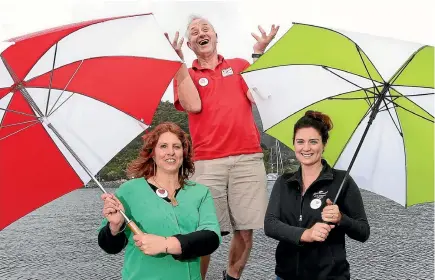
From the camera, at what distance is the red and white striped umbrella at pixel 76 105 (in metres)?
3.01

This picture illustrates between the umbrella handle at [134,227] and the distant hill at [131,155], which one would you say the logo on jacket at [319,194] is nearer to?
the umbrella handle at [134,227]

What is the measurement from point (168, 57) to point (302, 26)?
0.78 meters

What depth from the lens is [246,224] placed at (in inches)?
161

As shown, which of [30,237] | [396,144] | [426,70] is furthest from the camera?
[30,237]

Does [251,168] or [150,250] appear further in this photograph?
[251,168]

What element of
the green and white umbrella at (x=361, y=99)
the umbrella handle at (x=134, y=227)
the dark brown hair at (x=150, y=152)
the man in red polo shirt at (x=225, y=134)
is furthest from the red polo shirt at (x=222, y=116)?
the umbrella handle at (x=134, y=227)

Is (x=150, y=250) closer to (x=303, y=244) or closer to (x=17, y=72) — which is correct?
(x=303, y=244)

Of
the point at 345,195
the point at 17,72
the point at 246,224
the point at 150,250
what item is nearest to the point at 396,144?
the point at 345,195

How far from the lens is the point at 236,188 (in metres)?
4.12

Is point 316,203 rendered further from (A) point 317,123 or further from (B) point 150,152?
(B) point 150,152

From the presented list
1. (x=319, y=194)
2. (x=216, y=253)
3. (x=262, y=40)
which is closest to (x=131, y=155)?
(x=216, y=253)

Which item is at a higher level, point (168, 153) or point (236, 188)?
point (168, 153)

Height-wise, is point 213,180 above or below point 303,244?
above

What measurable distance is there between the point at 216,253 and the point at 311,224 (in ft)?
12.7
